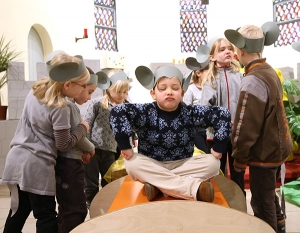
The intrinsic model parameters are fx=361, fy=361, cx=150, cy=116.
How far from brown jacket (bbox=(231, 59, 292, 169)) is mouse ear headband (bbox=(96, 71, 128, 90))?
4.86 ft

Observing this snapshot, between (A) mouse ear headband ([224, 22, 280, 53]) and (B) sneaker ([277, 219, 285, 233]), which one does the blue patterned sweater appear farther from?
(B) sneaker ([277, 219, 285, 233])

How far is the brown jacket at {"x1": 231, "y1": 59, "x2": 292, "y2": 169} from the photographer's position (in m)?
2.13

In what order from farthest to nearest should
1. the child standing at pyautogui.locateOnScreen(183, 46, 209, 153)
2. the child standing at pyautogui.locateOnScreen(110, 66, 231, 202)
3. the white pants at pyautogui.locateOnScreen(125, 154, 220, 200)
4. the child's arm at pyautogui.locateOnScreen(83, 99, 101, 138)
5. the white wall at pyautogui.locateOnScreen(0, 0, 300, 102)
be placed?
the white wall at pyautogui.locateOnScreen(0, 0, 300, 102), the child's arm at pyautogui.locateOnScreen(83, 99, 101, 138), the child standing at pyautogui.locateOnScreen(183, 46, 209, 153), the child standing at pyautogui.locateOnScreen(110, 66, 231, 202), the white pants at pyautogui.locateOnScreen(125, 154, 220, 200)

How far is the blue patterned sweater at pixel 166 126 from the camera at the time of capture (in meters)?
2.05

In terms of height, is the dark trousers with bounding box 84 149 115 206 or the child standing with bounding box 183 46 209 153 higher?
the child standing with bounding box 183 46 209 153

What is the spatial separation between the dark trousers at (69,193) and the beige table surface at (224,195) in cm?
16

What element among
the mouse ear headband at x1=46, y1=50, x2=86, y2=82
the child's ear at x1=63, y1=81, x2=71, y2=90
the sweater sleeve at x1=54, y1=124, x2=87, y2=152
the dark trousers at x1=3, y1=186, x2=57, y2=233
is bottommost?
the dark trousers at x1=3, y1=186, x2=57, y2=233

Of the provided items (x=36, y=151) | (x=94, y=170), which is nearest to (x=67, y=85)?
(x=36, y=151)

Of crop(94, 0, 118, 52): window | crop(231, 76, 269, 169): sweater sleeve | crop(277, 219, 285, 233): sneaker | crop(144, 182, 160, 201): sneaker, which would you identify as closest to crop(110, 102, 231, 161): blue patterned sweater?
crop(231, 76, 269, 169): sweater sleeve

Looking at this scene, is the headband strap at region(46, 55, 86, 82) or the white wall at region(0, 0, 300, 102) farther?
the white wall at region(0, 0, 300, 102)

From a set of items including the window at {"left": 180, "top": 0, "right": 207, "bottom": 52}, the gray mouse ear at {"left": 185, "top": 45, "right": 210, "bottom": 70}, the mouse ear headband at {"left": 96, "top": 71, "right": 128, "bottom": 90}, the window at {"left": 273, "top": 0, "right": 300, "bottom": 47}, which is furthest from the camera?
the window at {"left": 180, "top": 0, "right": 207, "bottom": 52}

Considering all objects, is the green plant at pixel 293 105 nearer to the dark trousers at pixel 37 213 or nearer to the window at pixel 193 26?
the dark trousers at pixel 37 213

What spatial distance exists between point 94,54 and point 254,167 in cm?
744

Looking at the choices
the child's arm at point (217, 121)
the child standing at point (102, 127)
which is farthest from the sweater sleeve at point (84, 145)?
the child standing at point (102, 127)
